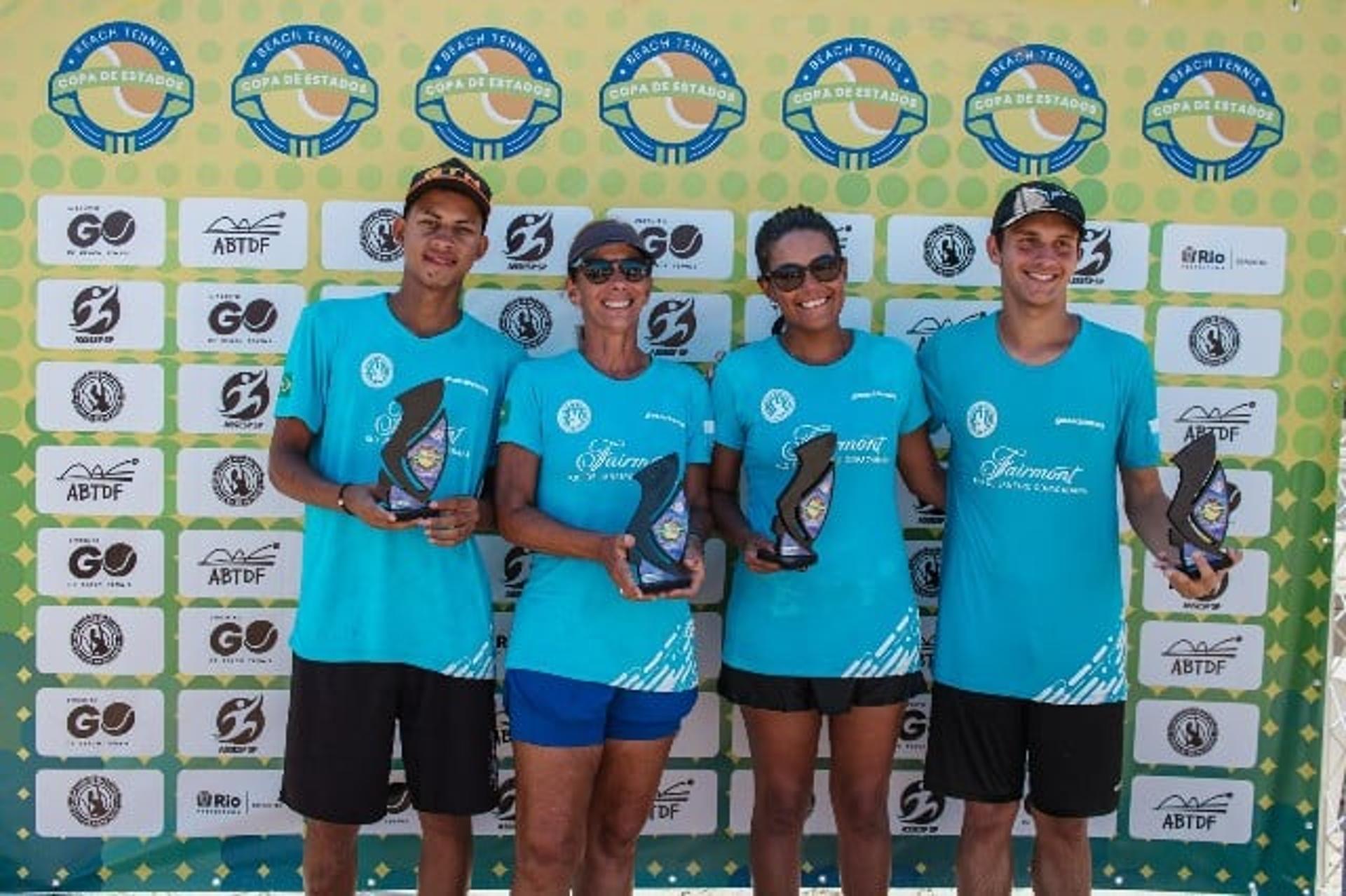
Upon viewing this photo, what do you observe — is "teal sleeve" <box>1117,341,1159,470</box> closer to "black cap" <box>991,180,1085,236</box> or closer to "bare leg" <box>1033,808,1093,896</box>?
"black cap" <box>991,180,1085,236</box>

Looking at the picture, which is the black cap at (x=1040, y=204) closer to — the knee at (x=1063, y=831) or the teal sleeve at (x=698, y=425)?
the teal sleeve at (x=698, y=425)

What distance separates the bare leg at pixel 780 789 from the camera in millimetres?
3049

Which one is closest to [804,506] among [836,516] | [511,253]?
[836,516]

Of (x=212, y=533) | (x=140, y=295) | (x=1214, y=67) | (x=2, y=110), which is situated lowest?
(x=212, y=533)

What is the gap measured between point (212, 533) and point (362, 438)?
1062 millimetres

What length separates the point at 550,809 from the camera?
9.27 ft

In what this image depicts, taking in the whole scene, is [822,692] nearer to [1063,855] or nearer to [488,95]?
[1063,855]

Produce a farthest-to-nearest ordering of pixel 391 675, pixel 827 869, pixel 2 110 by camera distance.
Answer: pixel 827 869
pixel 2 110
pixel 391 675

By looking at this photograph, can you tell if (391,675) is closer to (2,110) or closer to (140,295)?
(140,295)

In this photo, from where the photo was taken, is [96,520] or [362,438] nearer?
[362,438]

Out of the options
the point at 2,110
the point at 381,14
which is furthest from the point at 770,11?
the point at 2,110

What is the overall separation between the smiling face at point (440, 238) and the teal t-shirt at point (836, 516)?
772 mm

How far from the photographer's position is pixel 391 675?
296 cm

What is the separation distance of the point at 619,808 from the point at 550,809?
0.18 meters
